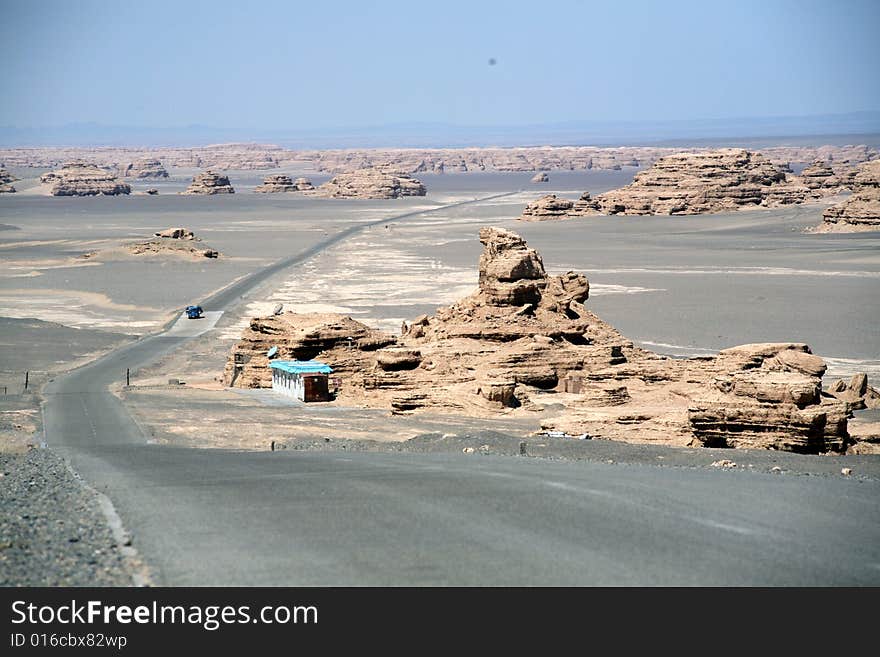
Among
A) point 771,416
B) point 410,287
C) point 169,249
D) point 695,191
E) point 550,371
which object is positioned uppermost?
point 771,416

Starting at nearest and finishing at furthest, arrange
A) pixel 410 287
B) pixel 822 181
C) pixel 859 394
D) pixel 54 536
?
1. pixel 54 536
2. pixel 859 394
3. pixel 410 287
4. pixel 822 181

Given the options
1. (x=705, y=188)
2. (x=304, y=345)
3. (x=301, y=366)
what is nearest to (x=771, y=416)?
(x=301, y=366)

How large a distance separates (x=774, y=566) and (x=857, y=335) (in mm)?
46326

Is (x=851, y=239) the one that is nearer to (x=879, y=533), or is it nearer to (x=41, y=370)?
(x=41, y=370)

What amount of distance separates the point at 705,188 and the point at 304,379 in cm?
13025

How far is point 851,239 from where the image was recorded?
11412cm

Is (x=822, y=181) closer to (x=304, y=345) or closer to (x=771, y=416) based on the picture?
(x=304, y=345)

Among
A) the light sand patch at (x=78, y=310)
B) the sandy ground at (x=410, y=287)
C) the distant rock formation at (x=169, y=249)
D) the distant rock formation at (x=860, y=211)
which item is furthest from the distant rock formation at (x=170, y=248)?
the distant rock formation at (x=860, y=211)

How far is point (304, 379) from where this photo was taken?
123 ft

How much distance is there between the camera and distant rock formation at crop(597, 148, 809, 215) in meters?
159

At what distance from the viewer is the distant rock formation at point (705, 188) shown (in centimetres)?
15888

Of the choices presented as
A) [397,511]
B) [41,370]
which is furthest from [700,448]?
[41,370]

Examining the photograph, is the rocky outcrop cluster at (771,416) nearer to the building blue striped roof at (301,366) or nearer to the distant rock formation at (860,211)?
the building blue striped roof at (301,366)
